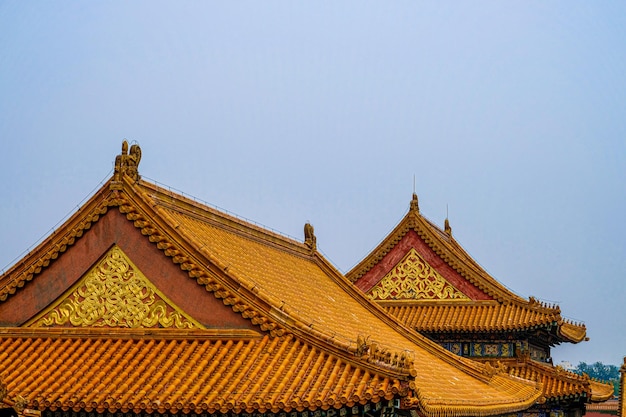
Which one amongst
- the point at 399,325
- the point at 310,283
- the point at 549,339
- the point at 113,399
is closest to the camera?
the point at 113,399

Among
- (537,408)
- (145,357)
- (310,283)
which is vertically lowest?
(145,357)

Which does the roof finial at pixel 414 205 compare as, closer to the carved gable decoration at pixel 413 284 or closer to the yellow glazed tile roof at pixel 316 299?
the carved gable decoration at pixel 413 284

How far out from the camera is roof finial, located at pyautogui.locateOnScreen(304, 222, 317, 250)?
24.2 meters

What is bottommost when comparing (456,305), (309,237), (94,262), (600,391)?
(94,262)

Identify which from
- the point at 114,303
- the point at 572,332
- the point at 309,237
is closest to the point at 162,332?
the point at 114,303

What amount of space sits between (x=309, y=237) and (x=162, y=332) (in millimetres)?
9639

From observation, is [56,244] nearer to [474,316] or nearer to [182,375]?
[182,375]

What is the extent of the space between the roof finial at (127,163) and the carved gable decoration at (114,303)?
125 cm

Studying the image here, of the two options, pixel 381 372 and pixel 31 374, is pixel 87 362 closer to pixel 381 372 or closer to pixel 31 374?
pixel 31 374

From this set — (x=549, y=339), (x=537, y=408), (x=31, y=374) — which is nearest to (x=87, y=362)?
(x=31, y=374)

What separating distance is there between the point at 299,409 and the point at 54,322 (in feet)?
16.2

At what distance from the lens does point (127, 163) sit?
1628 centimetres

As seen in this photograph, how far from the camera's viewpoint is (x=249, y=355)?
1436 centimetres

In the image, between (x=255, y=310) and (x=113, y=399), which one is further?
(x=255, y=310)
